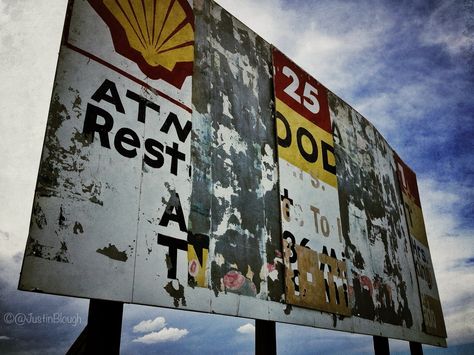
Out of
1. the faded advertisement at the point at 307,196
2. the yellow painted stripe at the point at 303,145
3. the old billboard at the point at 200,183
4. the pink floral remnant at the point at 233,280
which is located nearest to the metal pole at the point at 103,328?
the old billboard at the point at 200,183

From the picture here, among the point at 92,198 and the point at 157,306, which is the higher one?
the point at 92,198

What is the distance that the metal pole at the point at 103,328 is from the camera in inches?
121

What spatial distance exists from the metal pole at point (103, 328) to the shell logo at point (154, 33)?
2.16 m

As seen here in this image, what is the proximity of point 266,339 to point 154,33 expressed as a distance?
3.56 meters

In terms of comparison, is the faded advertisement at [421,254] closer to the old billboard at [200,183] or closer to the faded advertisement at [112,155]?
the old billboard at [200,183]

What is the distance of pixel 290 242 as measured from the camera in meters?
4.82

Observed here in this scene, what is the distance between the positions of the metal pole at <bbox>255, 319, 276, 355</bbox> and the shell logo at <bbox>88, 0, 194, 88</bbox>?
2.88 meters

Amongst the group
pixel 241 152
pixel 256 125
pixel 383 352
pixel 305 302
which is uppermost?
pixel 256 125

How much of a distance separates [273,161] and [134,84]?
202 centimetres

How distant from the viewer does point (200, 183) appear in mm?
4059

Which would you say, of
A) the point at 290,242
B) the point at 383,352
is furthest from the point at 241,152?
the point at 383,352

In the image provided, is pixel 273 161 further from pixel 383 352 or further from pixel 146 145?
pixel 383 352

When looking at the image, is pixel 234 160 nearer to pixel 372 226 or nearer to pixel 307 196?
pixel 307 196

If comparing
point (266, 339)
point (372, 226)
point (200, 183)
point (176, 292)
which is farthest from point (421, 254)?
point (176, 292)
